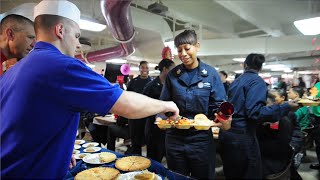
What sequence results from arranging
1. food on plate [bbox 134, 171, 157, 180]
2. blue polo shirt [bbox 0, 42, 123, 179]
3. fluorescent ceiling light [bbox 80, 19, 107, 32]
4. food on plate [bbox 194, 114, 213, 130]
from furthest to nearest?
fluorescent ceiling light [bbox 80, 19, 107, 32]
food on plate [bbox 194, 114, 213, 130]
food on plate [bbox 134, 171, 157, 180]
blue polo shirt [bbox 0, 42, 123, 179]

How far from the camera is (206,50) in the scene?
7301 mm

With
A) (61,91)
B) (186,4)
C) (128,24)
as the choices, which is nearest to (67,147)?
(61,91)

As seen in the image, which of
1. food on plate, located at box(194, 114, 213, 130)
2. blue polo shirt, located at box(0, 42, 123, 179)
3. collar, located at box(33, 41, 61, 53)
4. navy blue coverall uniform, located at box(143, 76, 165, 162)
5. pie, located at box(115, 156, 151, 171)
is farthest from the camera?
navy blue coverall uniform, located at box(143, 76, 165, 162)

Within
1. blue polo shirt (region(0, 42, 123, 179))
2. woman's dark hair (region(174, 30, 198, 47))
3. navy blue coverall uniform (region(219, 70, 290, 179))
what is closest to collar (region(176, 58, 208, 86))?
woman's dark hair (region(174, 30, 198, 47))

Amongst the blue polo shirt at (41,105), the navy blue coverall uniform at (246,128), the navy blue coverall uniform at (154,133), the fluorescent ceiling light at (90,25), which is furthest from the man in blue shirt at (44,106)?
the fluorescent ceiling light at (90,25)

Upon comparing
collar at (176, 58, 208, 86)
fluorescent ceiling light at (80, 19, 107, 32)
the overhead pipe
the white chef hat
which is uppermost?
fluorescent ceiling light at (80, 19, 107, 32)

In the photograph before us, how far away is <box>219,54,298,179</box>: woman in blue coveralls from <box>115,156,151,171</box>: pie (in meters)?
1.06

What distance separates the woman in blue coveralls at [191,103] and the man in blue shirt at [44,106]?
949 mm

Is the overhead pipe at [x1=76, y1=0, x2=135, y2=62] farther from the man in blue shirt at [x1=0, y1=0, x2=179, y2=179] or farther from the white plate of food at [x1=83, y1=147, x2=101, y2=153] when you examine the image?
the man in blue shirt at [x1=0, y1=0, x2=179, y2=179]

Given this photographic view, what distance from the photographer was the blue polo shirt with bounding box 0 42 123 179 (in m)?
0.80

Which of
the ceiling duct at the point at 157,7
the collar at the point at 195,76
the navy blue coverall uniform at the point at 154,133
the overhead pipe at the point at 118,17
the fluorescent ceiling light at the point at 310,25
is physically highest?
the ceiling duct at the point at 157,7

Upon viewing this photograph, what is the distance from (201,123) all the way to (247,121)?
734 mm

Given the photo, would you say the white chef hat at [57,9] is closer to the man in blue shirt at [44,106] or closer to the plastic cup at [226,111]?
the man in blue shirt at [44,106]

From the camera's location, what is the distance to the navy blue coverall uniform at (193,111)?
1.72 meters
